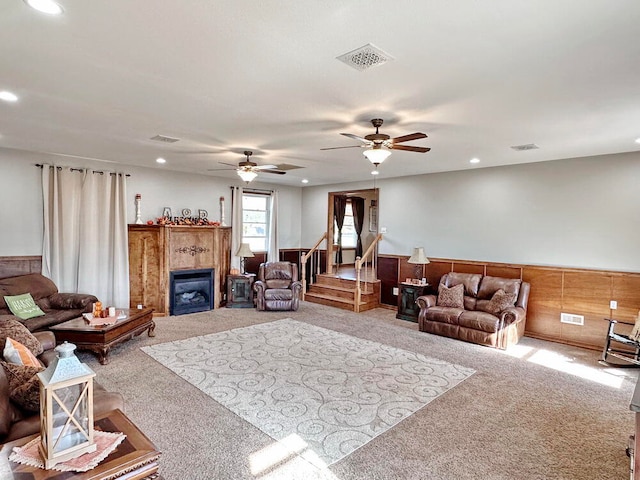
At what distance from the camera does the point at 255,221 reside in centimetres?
912

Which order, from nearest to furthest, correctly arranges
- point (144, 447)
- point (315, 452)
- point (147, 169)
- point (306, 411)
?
point (144, 447)
point (315, 452)
point (306, 411)
point (147, 169)

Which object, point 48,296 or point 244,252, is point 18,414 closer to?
point 48,296

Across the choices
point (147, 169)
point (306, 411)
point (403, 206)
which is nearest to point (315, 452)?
point (306, 411)

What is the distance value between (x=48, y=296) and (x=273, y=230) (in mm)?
4960

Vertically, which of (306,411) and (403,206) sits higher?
(403,206)

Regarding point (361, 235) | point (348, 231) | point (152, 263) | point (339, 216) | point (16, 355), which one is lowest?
point (16, 355)

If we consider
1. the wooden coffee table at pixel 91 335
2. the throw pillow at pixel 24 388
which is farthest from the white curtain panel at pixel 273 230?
the throw pillow at pixel 24 388

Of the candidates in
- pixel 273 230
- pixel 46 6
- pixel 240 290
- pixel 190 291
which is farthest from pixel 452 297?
pixel 46 6

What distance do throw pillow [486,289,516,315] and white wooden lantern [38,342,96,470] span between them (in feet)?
17.7

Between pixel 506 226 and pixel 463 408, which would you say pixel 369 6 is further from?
pixel 506 226

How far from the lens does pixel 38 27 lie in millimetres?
2104

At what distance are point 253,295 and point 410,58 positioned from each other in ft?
20.3

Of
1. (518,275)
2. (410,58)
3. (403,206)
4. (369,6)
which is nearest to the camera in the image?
(369,6)

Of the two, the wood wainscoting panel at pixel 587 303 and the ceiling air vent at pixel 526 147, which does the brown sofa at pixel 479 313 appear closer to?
the wood wainscoting panel at pixel 587 303
